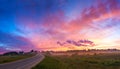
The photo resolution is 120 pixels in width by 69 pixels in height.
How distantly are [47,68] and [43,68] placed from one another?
816 millimetres

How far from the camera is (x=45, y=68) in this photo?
41344mm

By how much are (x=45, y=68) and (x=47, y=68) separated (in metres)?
0.36

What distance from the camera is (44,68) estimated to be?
41.2 metres

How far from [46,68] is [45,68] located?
187 mm

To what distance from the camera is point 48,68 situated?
41312 millimetres

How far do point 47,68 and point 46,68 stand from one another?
184mm

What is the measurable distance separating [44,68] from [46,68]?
425 millimetres

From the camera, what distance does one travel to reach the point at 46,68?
41406 mm

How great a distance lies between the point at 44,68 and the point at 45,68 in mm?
252

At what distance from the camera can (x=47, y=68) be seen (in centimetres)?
4138

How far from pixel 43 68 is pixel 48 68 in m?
0.95
